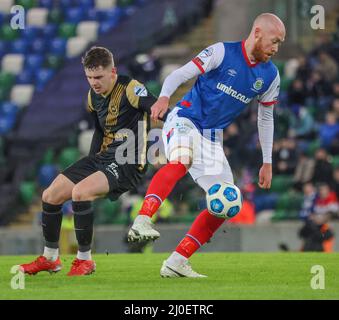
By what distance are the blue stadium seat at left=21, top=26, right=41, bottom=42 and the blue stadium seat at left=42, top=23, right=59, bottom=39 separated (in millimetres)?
129

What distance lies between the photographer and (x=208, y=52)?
9.88 meters

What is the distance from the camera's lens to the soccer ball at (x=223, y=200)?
9656mm

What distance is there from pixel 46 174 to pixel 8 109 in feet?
10.1

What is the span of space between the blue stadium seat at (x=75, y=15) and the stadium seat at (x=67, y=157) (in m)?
5.75

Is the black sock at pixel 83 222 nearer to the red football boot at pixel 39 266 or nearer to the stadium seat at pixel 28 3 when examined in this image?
the red football boot at pixel 39 266

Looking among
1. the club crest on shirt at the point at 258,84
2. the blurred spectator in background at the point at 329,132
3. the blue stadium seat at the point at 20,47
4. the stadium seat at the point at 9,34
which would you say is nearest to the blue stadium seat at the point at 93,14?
the blue stadium seat at the point at 20,47

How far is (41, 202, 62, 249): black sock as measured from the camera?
10547 millimetres

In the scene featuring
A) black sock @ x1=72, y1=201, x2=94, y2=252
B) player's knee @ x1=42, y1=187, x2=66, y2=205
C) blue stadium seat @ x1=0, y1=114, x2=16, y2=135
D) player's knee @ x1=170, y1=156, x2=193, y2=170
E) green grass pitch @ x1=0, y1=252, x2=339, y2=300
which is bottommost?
green grass pitch @ x1=0, y1=252, x2=339, y2=300

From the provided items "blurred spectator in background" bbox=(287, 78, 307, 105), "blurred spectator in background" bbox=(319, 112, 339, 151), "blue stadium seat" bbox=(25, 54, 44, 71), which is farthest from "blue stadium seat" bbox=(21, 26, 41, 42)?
"blurred spectator in background" bbox=(319, 112, 339, 151)

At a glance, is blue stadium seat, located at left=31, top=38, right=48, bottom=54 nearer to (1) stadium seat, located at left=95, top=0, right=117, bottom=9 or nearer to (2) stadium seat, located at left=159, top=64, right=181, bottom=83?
(1) stadium seat, located at left=95, top=0, right=117, bottom=9

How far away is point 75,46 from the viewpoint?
25672 mm

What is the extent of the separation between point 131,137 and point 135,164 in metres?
0.24
